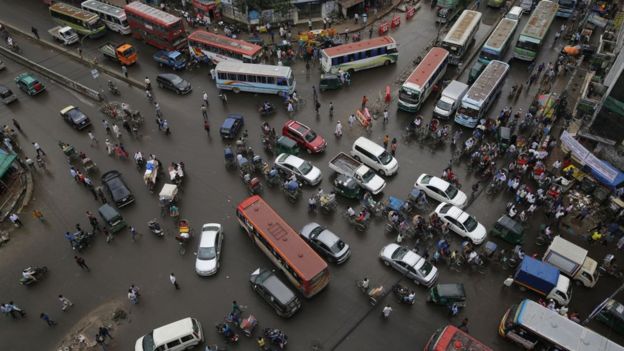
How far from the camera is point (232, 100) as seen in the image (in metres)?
40.2

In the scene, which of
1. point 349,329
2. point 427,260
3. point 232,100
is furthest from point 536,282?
point 232,100

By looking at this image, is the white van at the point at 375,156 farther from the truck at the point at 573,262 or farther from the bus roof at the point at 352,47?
the truck at the point at 573,262

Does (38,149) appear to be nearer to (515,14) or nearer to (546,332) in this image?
(546,332)

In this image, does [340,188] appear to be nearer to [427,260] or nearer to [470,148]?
[427,260]

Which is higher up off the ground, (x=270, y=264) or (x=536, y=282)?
(x=536, y=282)

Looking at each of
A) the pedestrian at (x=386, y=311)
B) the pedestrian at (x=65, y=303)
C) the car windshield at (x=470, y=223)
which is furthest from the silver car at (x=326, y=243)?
the pedestrian at (x=65, y=303)

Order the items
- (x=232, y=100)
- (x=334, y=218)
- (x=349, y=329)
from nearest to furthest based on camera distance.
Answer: (x=349, y=329)
(x=334, y=218)
(x=232, y=100)

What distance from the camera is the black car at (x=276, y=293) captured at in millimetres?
24406

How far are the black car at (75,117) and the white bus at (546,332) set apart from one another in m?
35.5

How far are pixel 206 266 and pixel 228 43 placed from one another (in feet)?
78.6

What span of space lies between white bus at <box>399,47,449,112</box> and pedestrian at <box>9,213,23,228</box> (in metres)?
30.9

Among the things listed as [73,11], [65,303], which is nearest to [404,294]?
[65,303]

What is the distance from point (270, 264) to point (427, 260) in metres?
10.0

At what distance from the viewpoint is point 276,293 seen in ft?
80.6
